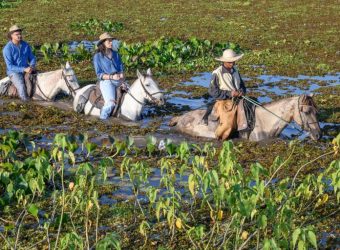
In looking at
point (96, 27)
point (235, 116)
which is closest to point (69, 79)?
point (235, 116)

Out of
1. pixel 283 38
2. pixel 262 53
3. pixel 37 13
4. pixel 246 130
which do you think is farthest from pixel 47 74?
pixel 37 13

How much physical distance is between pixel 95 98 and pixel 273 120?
3953 mm

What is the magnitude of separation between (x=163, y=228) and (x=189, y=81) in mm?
9156

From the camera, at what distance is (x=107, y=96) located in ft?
41.6

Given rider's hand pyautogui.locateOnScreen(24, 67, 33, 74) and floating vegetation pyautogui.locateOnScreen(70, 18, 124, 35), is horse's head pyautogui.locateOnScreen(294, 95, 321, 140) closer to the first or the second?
rider's hand pyautogui.locateOnScreen(24, 67, 33, 74)

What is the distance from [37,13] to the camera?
3030cm

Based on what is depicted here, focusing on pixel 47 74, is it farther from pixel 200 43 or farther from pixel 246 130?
pixel 200 43

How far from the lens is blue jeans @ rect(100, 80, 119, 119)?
1266 cm

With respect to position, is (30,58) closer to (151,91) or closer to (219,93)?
(151,91)

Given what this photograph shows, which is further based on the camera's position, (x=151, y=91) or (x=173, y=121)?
(x=173, y=121)

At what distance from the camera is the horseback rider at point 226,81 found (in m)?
11.2

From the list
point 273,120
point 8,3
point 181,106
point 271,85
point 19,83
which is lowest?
point 271,85

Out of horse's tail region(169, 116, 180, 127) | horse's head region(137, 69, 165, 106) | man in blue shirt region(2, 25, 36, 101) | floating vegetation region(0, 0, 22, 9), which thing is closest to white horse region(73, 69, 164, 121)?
horse's head region(137, 69, 165, 106)

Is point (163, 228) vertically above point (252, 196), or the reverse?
point (252, 196)
